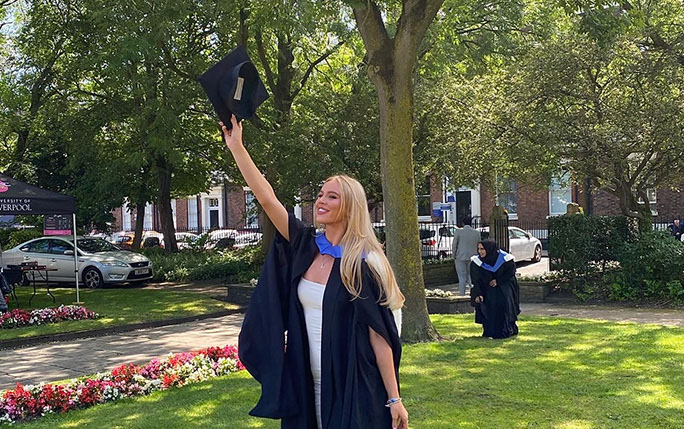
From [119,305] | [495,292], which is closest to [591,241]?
[495,292]

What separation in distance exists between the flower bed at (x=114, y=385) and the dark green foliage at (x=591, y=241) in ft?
33.2

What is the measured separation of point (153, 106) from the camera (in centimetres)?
1820

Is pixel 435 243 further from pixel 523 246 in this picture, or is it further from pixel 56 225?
pixel 56 225

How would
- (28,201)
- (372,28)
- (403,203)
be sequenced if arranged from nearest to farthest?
1. (403,203)
2. (372,28)
3. (28,201)

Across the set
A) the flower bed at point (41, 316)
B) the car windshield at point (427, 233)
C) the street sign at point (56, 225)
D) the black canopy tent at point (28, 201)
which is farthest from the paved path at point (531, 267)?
the black canopy tent at point (28, 201)

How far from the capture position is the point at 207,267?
23.5 metres

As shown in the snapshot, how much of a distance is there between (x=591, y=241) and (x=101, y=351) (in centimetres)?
1087

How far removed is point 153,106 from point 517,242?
1364 cm

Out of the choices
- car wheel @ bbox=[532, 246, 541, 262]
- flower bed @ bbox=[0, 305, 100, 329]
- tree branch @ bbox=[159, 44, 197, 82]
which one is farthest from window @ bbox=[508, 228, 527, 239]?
flower bed @ bbox=[0, 305, 100, 329]

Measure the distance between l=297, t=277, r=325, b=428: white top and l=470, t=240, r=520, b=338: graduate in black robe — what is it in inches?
287

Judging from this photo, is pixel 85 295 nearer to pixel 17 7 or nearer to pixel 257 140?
pixel 257 140

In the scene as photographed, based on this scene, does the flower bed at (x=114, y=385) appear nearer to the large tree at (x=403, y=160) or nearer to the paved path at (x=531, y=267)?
the large tree at (x=403, y=160)

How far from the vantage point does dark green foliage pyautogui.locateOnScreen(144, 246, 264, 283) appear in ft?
75.3

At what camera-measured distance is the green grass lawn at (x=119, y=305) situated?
1305 cm
